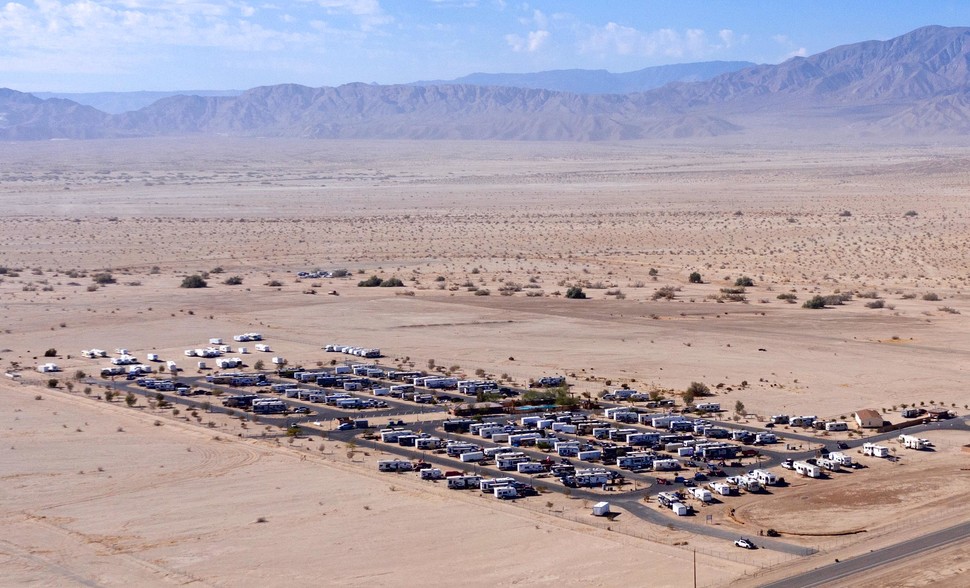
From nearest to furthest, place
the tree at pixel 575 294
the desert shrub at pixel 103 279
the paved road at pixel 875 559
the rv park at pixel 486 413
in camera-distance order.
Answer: the paved road at pixel 875 559, the rv park at pixel 486 413, the tree at pixel 575 294, the desert shrub at pixel 103 279

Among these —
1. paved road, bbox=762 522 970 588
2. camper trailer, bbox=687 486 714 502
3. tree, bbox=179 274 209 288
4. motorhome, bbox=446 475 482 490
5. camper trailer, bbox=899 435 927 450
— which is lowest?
tree, bbox=179 274 209 288

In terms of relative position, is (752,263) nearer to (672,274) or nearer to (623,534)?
(672,274)

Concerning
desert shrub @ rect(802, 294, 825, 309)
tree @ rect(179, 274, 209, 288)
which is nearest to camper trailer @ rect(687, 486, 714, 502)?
desert shrub @ rect(802, 294, 825, 309)

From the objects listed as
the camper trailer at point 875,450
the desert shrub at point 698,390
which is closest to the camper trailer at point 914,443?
the camper trailer at point 875,450

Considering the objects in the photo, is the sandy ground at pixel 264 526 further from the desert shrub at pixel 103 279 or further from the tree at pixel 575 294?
the desert shrub at pixel 103 279

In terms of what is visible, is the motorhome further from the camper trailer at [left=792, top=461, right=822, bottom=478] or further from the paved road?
the paved road

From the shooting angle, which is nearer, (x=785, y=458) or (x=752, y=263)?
(x=785, y=458)

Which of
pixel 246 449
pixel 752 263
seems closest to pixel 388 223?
pixel 752 263
